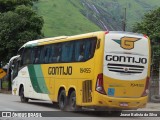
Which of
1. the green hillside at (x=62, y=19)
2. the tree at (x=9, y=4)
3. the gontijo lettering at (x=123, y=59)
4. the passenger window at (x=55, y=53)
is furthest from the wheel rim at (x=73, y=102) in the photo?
the green hillside at (x=62, y=19)

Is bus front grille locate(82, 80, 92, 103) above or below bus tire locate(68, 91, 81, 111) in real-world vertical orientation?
above

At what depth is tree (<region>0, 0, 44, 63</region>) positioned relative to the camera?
41.7 m

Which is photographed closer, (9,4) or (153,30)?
(153,30)

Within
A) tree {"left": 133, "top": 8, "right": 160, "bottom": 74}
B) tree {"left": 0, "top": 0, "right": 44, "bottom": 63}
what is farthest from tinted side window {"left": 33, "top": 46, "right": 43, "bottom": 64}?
tree {"left": 0, "top": 0, "right": 44, "bottom": 63}

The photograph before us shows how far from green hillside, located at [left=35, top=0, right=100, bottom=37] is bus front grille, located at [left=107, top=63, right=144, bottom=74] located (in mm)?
91677

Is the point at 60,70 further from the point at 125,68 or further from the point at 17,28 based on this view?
the point at 17,28

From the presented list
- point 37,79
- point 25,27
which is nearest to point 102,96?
point 37,79

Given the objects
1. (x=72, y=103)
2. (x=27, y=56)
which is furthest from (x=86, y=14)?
(x=72, y=103)

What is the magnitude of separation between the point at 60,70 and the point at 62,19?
110 metres

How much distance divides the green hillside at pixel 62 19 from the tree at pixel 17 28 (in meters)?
66.3

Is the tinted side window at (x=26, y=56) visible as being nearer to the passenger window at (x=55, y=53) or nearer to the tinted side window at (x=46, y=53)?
the tinted side window at (x=46, y=53)

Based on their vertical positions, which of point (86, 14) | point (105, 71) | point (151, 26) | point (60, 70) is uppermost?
point (86, 14)

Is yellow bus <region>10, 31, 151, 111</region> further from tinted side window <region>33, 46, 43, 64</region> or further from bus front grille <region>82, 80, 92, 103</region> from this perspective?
tinted side window <region>33, 46, 43, 64</region>

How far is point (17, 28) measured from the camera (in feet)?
138
